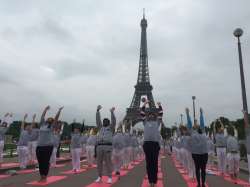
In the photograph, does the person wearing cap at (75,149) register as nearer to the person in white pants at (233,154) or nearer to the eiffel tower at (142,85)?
the person in white pants at (233,154)

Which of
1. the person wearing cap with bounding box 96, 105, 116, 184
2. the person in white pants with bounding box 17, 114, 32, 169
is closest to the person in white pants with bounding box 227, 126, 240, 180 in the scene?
the person wearing cap with bounding box 96, 105, 116, 184

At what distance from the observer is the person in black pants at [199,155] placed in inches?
351

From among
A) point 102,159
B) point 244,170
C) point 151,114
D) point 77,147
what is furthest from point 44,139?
point 244,170

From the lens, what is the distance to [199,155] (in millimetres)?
8969

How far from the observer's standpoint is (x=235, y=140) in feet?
37.9

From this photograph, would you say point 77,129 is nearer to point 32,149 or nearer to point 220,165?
point 32,149

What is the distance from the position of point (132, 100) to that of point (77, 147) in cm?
6570

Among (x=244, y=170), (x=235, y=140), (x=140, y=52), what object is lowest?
(x=244, y=170)

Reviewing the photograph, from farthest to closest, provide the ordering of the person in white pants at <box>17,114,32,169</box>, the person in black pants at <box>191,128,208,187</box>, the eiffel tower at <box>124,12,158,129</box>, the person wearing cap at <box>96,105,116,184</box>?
the eiffel tower at <box>124,12,158,129</box> < the person in white pants at <box>17,114,32,169</box> < the person wearing cap at <box>96,105,116,184</box> < the person in black pants at <box>191,128,208,187</box>

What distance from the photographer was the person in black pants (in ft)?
29.2

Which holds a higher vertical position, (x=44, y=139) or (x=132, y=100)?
(x=132, y=100)

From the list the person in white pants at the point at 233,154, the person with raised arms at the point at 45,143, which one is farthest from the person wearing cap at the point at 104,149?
the person in white pants at the point at 233,154

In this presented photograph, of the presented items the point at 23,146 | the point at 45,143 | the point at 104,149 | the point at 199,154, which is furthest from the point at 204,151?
the point at 23,146

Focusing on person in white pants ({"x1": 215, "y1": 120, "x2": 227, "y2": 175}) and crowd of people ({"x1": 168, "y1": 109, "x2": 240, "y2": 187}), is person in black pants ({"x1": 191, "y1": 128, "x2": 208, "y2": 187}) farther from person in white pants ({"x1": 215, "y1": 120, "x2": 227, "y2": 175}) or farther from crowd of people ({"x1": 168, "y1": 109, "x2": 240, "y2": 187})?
person in white pants ({"x1": 215, "y1": 120, "x2": 227, "y2": 175})
